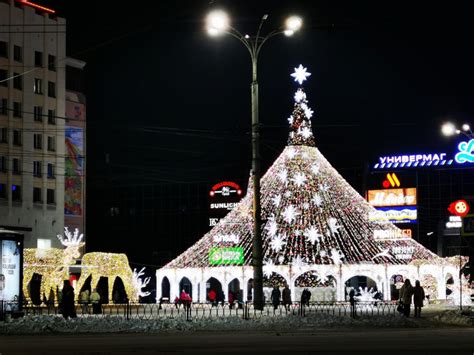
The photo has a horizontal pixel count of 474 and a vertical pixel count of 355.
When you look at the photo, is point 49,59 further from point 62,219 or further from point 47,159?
point 62,219

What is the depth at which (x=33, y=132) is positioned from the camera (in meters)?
74.6

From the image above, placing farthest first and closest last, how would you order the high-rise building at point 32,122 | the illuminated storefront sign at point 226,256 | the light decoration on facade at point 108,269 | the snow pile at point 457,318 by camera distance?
the high-rise building at point 32,122, the illuminated storefront sign at point 226,256, the light decoration on facade at point 108,269, the snow pile at point 457,318

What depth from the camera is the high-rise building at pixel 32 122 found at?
71.8 m

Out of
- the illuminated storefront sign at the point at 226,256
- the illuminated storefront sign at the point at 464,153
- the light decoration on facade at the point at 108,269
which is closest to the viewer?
the light decoration on facade at the point at 108,269

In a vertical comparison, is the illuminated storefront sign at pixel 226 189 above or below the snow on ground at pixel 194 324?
above

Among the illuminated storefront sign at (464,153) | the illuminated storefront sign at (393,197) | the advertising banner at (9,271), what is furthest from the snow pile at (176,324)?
the illuminated storefront sign at (393,197)

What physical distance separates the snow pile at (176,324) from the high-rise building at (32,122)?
43209 millimetres

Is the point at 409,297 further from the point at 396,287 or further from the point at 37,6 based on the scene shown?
the point at 37,6

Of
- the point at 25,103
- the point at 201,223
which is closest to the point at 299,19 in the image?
the point at 25,103

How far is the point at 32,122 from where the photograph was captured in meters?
74.2

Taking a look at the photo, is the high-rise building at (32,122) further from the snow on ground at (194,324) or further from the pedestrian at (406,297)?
the snow on ground at (194,324)

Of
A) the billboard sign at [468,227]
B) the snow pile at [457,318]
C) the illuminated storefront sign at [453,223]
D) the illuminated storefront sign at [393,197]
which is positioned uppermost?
the illuminated storefront sign at [393,197]

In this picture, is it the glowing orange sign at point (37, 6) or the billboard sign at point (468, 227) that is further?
the glowing orange sign at point (37, 6)

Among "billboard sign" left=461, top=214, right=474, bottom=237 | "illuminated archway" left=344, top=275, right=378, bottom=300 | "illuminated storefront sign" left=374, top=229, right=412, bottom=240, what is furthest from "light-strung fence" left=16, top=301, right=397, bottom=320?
"illuminated archway" left=344, top=275, right=378, bottom=300
